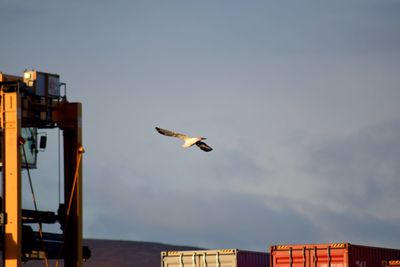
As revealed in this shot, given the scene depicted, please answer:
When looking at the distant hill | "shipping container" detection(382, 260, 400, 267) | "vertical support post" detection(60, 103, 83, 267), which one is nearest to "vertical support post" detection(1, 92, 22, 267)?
"vertical support post" detection(60, 103, 83, 267)

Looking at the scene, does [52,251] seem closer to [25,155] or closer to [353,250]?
[25,155]

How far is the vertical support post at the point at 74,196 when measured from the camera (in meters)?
31.7

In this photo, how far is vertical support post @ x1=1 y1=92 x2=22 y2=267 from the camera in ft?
95.3

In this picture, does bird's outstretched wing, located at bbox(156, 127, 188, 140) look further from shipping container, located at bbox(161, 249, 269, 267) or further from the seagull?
shipping container, located at bbox(161, 249, 269, 267)

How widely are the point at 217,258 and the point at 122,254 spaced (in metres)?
87.6

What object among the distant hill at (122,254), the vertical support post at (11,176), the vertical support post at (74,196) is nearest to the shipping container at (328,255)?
the vertical support post at (74,196)

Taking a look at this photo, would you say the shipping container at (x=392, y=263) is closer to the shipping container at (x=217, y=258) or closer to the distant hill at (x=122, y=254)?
the shipping container at (x=217, y=258)

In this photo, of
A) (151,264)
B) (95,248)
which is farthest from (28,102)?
(95,248)

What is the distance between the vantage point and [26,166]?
99.6ft

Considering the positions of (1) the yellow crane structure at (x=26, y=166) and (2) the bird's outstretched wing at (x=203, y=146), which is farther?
(2) the bird's outstretched wing at (x=203, y=146)

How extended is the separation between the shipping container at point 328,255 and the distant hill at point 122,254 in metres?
79.2

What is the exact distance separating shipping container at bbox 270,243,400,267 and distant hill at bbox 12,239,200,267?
79194mm

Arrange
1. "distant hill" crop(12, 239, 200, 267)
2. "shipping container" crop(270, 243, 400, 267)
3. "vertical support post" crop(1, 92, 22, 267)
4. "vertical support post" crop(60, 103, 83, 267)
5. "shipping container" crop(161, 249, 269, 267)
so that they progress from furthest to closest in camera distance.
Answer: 1. "distant hill" crop(12, 239, 200, 267)
2. "shipping container" crop(161, 249, 269, 267)
3. "shipping container" crop(270, 243, 400, 267)
4. "vertical support post" crop(60, 103, 83, 267)
5. "vertical support post" crop(1, 92, 22, 267)

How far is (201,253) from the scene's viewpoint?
42.6 meters
